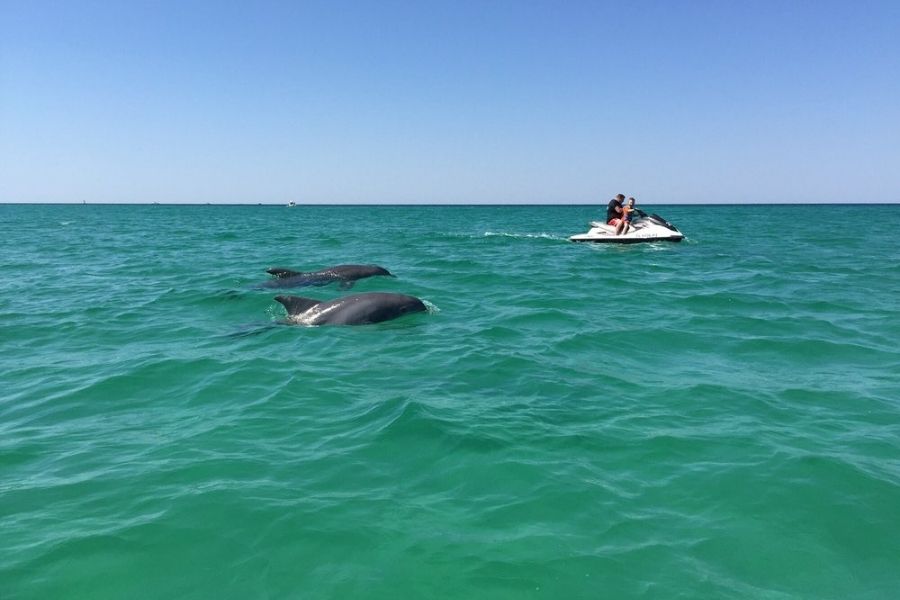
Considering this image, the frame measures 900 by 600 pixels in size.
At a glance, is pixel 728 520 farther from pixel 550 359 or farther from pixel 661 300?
pixel 661 300

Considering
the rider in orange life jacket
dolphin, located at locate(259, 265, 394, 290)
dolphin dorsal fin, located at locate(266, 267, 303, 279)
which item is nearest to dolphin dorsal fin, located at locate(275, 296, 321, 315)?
dolphin, located at locate(259, 265, 394, 290)

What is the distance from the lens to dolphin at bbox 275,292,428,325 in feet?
39.8

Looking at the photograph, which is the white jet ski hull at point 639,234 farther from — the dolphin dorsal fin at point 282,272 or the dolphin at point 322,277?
the dolphin dorsal fin at point 282,272

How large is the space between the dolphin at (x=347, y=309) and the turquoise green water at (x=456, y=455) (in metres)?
0.47

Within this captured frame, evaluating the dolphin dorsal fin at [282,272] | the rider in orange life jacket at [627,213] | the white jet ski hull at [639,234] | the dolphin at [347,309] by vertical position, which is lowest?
the dolphin at [347,309]

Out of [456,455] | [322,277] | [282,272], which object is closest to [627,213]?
[322,277]

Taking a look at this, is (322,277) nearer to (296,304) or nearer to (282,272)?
(282,272)

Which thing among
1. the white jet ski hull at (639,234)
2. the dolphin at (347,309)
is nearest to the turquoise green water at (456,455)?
the dolphin at (347,309)

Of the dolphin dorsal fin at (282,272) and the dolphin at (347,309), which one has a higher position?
the dolphin dorsal fin at (282,272)

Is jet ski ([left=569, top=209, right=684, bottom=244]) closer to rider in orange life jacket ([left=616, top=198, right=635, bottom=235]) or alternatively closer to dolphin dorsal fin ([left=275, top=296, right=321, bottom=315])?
rider in orange life jacket ([left=616, top=198, right=635, bottom=235])

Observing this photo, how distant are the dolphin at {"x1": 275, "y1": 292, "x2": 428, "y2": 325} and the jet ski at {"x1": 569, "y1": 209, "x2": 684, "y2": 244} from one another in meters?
18.3

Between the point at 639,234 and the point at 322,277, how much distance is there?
17405 mm

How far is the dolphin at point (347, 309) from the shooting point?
39.8 feet

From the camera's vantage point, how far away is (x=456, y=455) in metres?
6.11
